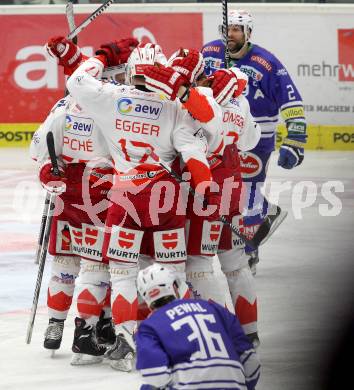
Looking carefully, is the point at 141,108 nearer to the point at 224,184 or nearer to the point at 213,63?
the point at 224,184

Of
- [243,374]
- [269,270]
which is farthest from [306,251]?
[243,374]

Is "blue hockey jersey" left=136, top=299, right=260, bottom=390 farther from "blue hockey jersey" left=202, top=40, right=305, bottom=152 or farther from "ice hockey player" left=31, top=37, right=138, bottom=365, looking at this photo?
"blue hockey jersey" left=202, top=40, right=305, bottom=152

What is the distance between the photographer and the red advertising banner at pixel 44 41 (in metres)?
13.6

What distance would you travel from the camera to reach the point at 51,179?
6023mm

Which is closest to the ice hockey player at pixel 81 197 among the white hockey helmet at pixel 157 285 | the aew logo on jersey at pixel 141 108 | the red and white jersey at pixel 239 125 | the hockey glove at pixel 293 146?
the aew logo on jersey at pixel 141 108

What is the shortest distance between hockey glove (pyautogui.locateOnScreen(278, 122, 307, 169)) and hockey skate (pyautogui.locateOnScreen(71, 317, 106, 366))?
243 centimetres

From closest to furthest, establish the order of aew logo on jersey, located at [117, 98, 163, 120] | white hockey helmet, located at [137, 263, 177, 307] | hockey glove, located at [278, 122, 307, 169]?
white hockey helmet, located at [137, 263, 177, 307], aew logo on jersey, located at [117, 98, 163, 120], hockey glove, located at [278, 122, 307, 169]

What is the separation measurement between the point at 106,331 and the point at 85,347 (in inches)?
10.7

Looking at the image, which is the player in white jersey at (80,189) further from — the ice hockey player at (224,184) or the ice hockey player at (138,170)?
the ice hockey player at (224,184)

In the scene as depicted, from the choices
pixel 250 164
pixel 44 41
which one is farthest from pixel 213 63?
pixel 44 41

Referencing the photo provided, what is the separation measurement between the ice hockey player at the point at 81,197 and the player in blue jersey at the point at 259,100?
74.3 inches

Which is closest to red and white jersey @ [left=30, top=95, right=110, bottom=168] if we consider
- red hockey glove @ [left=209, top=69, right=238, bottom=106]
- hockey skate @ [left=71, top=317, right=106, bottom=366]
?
red hockey glove @ [left=209, top=69, right=238, bottom=106]

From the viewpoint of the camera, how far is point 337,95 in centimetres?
1319

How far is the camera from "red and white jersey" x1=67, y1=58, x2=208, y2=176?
5.70 metres
